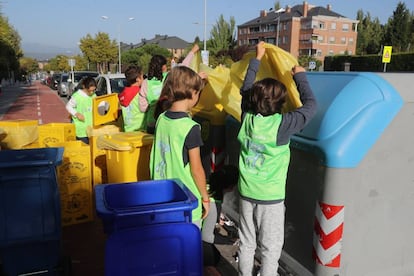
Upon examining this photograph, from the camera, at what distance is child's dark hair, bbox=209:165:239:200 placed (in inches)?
123

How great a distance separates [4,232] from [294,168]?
2202 mm

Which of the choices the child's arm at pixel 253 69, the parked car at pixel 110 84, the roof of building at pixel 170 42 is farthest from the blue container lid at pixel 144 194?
the roof of building at pixel 170 42

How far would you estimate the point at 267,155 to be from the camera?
98.2 inches

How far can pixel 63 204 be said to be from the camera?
4199 millimetres

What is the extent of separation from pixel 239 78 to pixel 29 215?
2.05 m

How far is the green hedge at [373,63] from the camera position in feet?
110

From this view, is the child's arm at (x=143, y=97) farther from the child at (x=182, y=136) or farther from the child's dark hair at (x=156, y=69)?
the child at (x=182, y=136)

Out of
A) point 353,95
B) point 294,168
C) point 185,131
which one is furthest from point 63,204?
point 353,95

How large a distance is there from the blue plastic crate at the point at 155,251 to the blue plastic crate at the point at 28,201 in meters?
1.18

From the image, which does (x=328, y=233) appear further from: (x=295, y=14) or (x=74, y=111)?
(x=295, y=14)

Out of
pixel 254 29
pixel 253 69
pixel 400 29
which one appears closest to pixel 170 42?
pixel 254 29

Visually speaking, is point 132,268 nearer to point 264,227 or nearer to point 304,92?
point 264,227

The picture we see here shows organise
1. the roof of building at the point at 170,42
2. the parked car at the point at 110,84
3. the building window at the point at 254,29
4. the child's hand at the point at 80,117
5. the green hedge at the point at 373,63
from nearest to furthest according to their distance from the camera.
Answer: the child's hand at the point at 80,117 → the parked car at the point at 110,84 → the green hedge at the point at 373,63 → the building window at the point at 254,29 → the roof of building at the point at 170,42

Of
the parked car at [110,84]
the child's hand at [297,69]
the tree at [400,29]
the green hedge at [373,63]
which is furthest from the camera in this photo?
the tree at [400,29]
